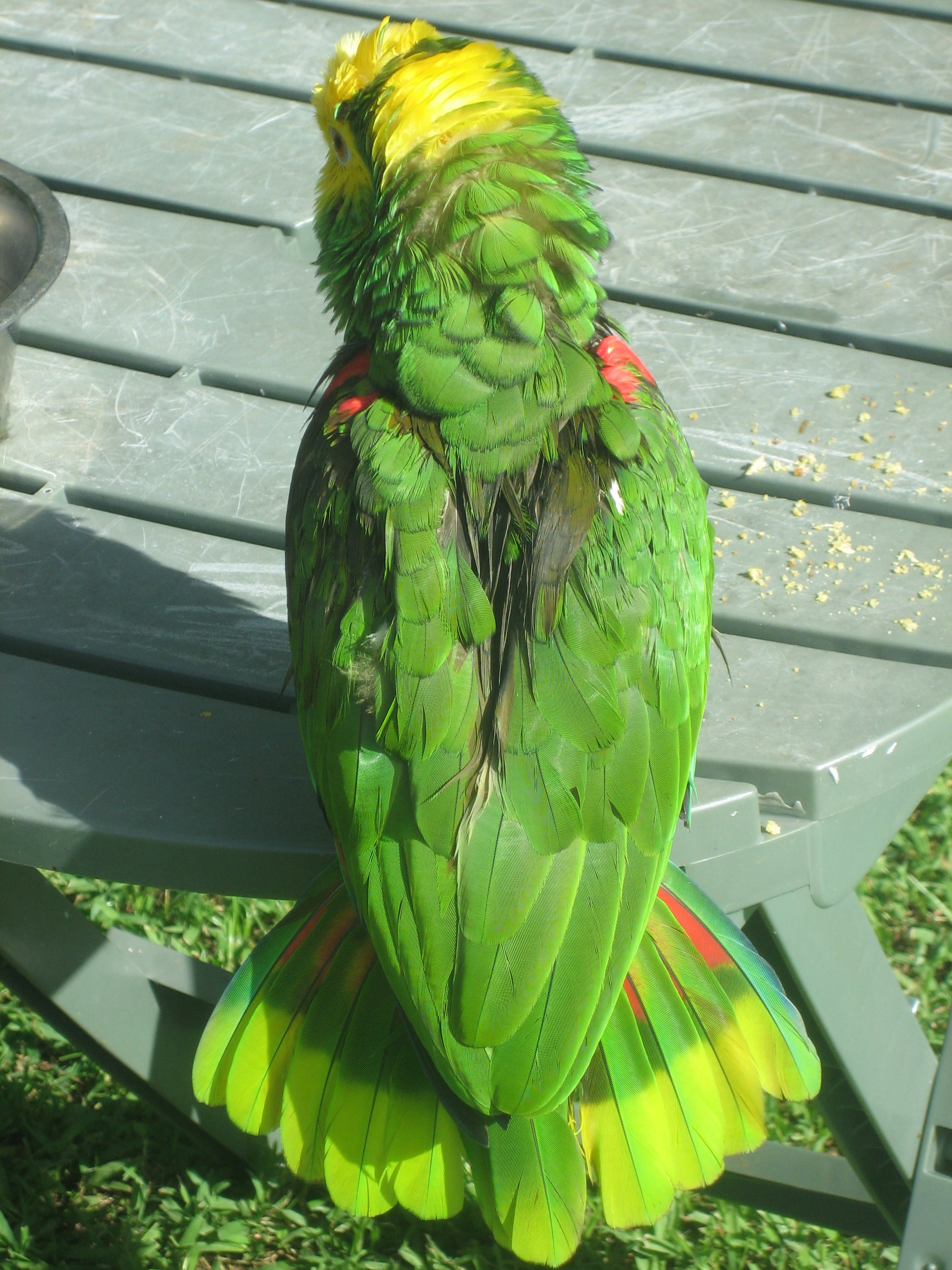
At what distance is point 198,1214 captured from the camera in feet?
6.37

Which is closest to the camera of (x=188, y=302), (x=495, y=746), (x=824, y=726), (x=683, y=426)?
(x=495, y=746)

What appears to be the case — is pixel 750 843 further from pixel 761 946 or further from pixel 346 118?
pixel 346 118

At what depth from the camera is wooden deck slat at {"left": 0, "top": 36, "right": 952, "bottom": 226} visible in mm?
1866

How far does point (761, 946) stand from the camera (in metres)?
1.33

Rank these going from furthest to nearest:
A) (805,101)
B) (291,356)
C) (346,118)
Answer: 1. (805,101)
2. (291,356)
3. (346,118)

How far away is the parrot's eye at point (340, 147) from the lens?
1.36 metres

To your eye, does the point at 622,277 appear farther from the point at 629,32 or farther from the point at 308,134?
the point at 629,32

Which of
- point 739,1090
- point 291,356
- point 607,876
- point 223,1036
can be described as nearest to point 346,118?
point 291,356

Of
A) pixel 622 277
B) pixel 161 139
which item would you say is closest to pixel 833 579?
pixel 622 277

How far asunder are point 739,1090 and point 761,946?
20 centimetres

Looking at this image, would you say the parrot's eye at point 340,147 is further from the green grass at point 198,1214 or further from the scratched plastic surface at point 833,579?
the green grass at point 198,1214

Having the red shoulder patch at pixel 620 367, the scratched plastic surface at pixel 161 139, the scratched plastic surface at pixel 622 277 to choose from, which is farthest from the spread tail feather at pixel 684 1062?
the scratched plastic surface at pixel 161 139

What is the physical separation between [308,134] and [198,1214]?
1.70m

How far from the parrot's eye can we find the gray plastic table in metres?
0.30
